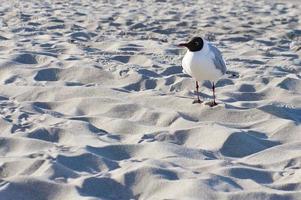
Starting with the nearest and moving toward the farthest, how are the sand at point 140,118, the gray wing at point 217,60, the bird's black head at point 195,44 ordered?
1. the sand at point 140,118
2. the bird's black head at point 195,44
3. the gray wing at point 217,60

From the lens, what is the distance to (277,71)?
6.19 meters

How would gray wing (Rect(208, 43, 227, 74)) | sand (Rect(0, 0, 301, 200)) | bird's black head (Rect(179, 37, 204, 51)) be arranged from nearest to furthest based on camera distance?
1. sand (Rect(0, 0, 301, 200))
2. bird's black head (Rect(179, 37, 204, 51))
3. gray wing (Rect(208, 43, 227, 74))

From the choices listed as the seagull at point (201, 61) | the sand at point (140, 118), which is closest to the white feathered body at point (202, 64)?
the seagull at point (201, 61)

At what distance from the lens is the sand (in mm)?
3330

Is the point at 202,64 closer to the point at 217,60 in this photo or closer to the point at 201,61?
the point at 201,61

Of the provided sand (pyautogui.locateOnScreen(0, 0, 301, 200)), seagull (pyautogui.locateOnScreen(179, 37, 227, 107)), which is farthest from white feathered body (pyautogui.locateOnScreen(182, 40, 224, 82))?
sand (pyautogui.locateOnScreen(0, 0, 301, 200))

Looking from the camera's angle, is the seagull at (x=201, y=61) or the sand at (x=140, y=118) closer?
the sand at (x=140, y=118)

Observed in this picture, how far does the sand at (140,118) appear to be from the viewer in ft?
10.9

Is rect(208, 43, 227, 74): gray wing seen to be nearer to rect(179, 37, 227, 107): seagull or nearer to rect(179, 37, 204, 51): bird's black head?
rect(179, 37, 227, 107): seagull

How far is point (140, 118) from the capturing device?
4555 mm

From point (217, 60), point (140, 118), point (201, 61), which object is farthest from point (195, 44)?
point (140, 118)

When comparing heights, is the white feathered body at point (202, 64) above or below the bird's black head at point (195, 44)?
below

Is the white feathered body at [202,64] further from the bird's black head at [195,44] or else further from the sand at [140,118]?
the sand at [140,118]

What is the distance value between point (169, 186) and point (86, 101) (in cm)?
171
